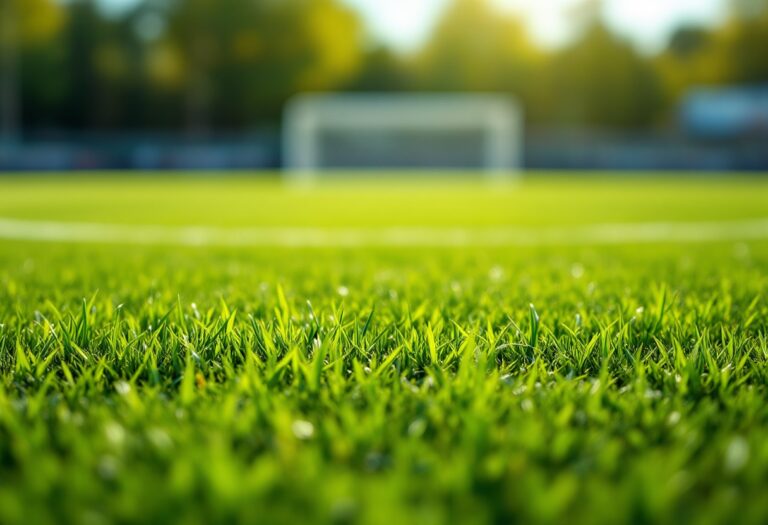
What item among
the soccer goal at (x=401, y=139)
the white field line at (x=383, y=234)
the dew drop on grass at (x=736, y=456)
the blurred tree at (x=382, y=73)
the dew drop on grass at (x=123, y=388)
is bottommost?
the white field line at (x=383, y=234)

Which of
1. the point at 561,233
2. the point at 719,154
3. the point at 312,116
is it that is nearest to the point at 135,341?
the point at 561,233

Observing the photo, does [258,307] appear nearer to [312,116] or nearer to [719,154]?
[312,116]

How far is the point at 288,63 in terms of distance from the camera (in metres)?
47.2

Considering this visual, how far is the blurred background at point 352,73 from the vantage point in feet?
138

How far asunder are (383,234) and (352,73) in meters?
45.3

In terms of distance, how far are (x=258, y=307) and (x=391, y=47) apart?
52.0 metres

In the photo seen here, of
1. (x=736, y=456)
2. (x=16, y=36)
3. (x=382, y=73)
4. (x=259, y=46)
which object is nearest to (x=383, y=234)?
(x=736, y=456)

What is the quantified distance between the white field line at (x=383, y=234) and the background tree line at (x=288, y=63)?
39.3 metres

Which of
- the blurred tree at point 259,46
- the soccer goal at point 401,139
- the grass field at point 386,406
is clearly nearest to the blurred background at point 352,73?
the blurred tree at point 259,46

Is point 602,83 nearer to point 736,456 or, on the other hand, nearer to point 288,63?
point 288,63

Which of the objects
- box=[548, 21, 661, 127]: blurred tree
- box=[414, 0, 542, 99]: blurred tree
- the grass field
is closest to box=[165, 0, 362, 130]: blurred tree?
box=[414, 0, 542, 99]: blurred tree

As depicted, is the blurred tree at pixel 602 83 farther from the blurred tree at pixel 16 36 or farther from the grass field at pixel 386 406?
the grass field at pixel 386 406

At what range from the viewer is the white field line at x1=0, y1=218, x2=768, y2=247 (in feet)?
23.2

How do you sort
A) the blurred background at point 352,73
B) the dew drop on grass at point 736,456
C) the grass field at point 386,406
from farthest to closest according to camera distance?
1. the blurred background at point 352,73
2. the dew drop on grass at point 736,456
3. the grass field at point 386,406
